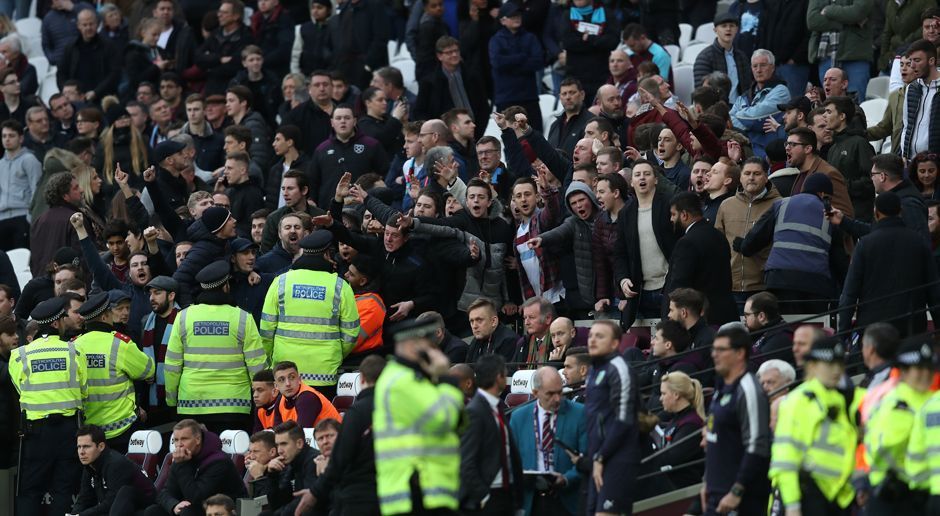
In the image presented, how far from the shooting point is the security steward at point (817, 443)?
988 centimetres

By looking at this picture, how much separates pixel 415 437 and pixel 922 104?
745 centimetres

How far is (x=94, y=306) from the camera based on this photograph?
14.2 metres

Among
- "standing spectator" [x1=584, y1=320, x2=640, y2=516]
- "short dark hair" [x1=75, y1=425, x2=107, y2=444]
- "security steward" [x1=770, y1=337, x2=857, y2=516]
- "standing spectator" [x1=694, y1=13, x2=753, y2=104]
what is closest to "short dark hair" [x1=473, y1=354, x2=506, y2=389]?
"standing spectator" [x1=584, y1=320, x2=640, y2=516]

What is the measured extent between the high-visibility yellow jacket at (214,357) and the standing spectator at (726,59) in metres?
6.44

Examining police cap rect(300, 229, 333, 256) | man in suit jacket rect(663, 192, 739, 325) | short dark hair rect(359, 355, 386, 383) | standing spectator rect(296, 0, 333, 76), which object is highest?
standing spectator rect(296, 0, 333, 76)

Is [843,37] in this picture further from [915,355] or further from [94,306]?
[915,355]

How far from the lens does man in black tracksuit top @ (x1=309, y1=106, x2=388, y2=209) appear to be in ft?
55.8

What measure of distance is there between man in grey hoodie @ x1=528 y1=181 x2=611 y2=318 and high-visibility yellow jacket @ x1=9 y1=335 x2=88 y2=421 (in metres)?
3.86

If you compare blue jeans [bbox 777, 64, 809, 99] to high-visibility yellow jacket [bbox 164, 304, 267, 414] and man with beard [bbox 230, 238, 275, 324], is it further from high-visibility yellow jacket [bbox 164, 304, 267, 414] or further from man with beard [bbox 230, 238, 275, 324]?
high-visibility yellow jacket [bbox 164, 304, 267, 414]

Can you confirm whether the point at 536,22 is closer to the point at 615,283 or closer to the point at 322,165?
the point at 322,165

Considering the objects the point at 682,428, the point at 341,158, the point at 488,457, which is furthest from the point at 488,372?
the point at 341,158

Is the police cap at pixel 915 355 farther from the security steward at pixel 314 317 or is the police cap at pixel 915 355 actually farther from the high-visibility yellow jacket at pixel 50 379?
the high-visibility yellow jacket at pixel 50 379

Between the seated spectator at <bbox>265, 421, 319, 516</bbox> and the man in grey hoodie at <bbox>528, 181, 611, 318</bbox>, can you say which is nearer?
the seated spectator at <bbox>265, 421, 319, 516</bbox>

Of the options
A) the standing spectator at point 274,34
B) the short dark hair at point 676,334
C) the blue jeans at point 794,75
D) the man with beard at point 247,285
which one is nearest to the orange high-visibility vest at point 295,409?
the man with beard at point 247,285
